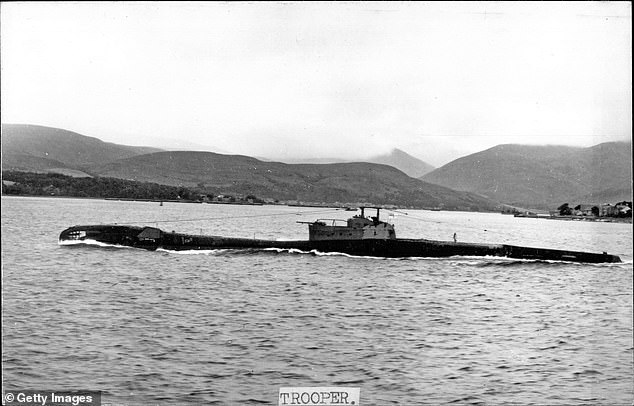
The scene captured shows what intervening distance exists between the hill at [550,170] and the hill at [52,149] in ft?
8.62

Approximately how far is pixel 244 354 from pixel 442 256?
2.33 m

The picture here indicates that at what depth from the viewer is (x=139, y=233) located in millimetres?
5172

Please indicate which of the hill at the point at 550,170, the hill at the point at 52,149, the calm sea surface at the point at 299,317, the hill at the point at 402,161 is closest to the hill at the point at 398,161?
the hill at the point at 402,161

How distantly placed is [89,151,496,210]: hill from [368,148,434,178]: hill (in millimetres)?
49

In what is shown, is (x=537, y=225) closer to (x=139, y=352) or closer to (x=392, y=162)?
(x=392, y=162)

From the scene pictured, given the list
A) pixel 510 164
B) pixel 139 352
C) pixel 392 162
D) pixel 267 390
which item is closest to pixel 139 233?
pixel 139 352

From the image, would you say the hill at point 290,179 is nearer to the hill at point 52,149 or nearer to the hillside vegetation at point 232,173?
the hillside vegetation at point 232,173

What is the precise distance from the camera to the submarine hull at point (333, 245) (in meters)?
4.61

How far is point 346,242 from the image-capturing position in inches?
218
